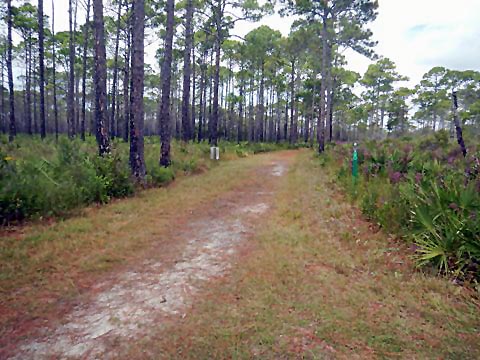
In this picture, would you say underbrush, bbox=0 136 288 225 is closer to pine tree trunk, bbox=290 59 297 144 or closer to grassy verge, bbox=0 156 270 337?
grassy verge, bbox=0 156 270 337

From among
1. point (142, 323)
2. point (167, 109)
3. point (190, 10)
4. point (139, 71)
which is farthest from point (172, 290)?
point (190, 10)

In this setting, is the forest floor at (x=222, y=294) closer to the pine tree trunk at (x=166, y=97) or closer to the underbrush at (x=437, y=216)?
the underbrush at (x=437, y=216)

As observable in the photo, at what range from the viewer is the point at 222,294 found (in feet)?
11.6

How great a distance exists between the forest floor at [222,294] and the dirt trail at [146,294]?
0.02 metres

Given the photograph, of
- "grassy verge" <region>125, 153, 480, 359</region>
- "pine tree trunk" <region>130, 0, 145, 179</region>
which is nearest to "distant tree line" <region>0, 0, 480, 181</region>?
"pine tree trunk" <region>130, 0, 145, 179</region>

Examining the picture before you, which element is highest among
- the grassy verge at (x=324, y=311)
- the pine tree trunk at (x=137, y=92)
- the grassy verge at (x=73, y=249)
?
the pine tree trunk at (x=137, y=92)

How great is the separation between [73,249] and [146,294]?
1951 millimetres

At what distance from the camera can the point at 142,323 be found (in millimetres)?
2949

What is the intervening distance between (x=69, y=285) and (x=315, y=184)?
8517 mm

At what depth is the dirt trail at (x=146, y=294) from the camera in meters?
2.65

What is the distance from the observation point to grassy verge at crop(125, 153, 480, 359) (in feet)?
8.66

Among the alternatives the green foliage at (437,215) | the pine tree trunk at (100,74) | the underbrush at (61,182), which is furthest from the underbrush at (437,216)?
the pine tree trunk at (100,74)

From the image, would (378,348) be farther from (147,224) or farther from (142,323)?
(147,224)

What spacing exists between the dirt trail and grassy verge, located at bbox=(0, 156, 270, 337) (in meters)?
0.32
